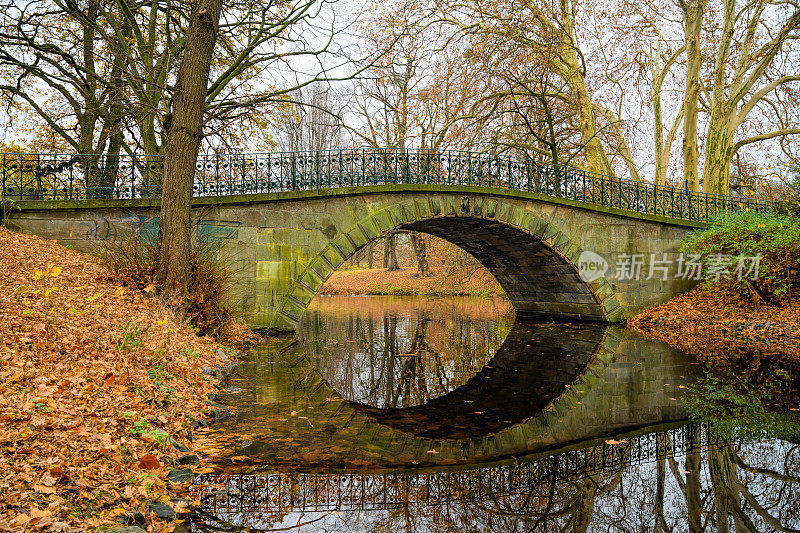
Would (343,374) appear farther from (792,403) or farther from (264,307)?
(792,403)

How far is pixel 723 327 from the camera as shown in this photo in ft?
37.4

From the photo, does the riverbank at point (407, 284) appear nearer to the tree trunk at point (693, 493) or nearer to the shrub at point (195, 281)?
the shrub at point (195, 281)

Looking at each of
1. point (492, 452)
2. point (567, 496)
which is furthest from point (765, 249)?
point (567, 496)

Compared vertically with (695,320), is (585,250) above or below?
above

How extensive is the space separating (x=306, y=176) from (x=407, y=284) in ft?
61.5

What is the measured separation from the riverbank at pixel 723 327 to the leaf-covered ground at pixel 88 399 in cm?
755

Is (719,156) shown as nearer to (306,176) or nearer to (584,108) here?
(584,108)

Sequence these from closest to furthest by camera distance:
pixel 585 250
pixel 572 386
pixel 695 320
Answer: pixel 572 386
pixel 695 320
pixel 585 250

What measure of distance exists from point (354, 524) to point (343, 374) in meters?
4.60

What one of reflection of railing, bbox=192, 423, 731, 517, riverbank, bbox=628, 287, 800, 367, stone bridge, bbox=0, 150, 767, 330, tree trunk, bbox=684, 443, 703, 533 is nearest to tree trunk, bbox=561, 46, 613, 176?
stone bridge, bbox=0, 150, 767, 330

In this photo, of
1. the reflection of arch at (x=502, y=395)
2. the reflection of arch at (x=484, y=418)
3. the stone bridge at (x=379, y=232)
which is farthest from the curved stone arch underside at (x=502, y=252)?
the reflection of arch at (x=502, y=395)

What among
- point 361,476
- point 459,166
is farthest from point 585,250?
point 361,476

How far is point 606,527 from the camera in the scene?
8.93ft

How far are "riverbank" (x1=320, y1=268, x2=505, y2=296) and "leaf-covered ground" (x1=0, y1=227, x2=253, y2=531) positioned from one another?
17842mm
